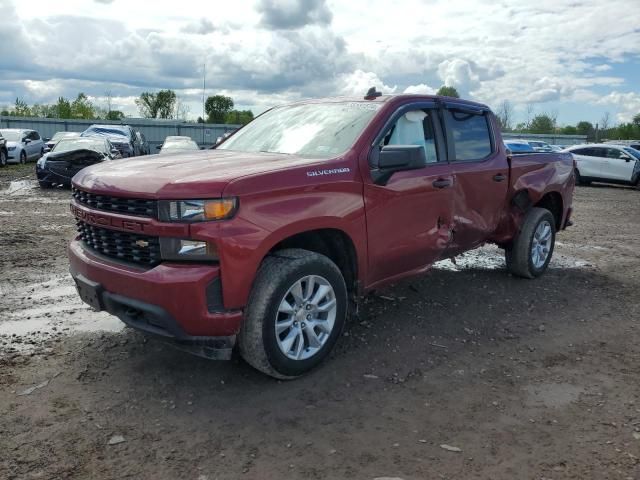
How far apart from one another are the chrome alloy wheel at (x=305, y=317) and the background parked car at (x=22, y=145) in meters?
21.8

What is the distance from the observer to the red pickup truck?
3416 millimetres

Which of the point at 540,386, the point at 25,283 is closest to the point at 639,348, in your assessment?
the point at 540,386

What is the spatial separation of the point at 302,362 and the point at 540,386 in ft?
5.31

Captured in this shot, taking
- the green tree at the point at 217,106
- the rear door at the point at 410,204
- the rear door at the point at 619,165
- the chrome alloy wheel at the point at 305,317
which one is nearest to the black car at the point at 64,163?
the rear door at the point at 410,204

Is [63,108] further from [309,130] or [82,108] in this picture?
[309,130]

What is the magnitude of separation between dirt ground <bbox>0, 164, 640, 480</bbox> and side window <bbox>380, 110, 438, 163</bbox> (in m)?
1.52

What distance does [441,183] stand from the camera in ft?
16.1

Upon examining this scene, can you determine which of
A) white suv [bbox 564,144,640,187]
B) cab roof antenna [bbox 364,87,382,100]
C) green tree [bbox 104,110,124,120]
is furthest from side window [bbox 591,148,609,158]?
green tree [bbox 104,110,124,120]

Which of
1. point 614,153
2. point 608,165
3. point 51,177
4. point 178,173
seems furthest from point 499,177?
point 614,153

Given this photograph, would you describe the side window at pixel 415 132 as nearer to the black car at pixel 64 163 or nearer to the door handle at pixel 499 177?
the door handle at pixel 499 177

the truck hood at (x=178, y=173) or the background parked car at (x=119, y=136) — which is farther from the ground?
the background parked car at (x=119, y=136)

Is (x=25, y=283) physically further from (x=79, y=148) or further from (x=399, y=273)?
(x=79, y=148)

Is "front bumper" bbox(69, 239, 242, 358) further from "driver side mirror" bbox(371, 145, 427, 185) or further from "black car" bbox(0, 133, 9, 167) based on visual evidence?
"black car" bbox(0, 133, 9, 167)

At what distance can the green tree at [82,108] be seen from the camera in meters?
70.5
